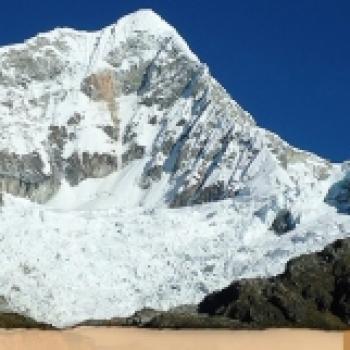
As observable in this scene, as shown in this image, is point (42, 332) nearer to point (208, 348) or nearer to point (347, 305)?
point (208, 348)

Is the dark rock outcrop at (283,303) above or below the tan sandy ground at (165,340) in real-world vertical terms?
above

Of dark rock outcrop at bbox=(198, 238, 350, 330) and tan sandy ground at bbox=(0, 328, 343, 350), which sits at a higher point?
dark rock outcrop at bbox=(198, 238, 350, 330)

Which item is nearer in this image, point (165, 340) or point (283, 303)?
point (165, 340)

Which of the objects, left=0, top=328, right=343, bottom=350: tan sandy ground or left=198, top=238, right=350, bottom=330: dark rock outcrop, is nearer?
left=0, top=328, right=343, bottom=350: tan sandy ground

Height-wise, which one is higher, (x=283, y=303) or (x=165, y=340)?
(x=283, y=303)

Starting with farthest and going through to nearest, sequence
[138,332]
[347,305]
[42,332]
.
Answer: [347,305], [138,332], [42,332]

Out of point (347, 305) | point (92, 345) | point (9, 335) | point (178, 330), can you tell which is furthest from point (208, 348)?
point (347, 305)

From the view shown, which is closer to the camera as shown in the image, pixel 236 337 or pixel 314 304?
pixel 236 337

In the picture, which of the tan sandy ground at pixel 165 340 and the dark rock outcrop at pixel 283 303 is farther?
the dark rock outcrop at pixel 283 303
